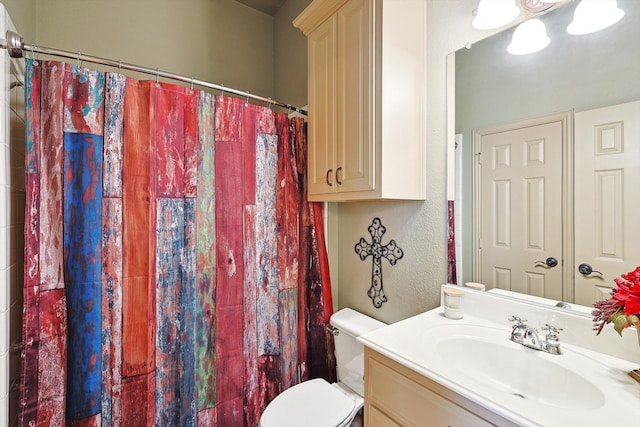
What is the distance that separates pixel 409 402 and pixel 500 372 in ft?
1.15

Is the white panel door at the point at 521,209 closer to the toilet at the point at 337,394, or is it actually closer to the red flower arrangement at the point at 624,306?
the red flower arrangement at the point at 624,306

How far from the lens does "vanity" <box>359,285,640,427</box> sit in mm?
638

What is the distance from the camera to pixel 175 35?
178 centimetres

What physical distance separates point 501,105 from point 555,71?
179mm

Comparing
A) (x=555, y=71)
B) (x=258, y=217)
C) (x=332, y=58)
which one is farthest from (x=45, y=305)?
(x=555, y=71)

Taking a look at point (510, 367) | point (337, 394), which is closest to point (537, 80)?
point (510, 367)

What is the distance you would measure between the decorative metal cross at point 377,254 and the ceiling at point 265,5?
177cm

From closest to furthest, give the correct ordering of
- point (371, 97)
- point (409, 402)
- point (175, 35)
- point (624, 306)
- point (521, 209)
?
point (624, 306), point (409, 402), point (521, 209), point (371, 97), point (175, 35)

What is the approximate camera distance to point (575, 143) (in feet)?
2.97

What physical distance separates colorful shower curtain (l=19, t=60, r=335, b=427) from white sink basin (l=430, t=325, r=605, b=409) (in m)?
0.91

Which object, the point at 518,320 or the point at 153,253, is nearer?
the point at 518,320

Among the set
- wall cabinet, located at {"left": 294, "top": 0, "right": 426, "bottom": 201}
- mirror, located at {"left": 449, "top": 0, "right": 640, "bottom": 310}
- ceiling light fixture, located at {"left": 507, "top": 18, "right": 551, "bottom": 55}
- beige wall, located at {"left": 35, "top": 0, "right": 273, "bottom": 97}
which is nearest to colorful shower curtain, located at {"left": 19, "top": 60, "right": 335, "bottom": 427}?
wall cabinet, located at {"left": 294, "top": 0, "right": 426, "bottom": 201}

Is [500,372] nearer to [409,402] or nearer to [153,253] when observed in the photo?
[409,402]

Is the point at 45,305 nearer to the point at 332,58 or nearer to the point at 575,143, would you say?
the point at 332,58
